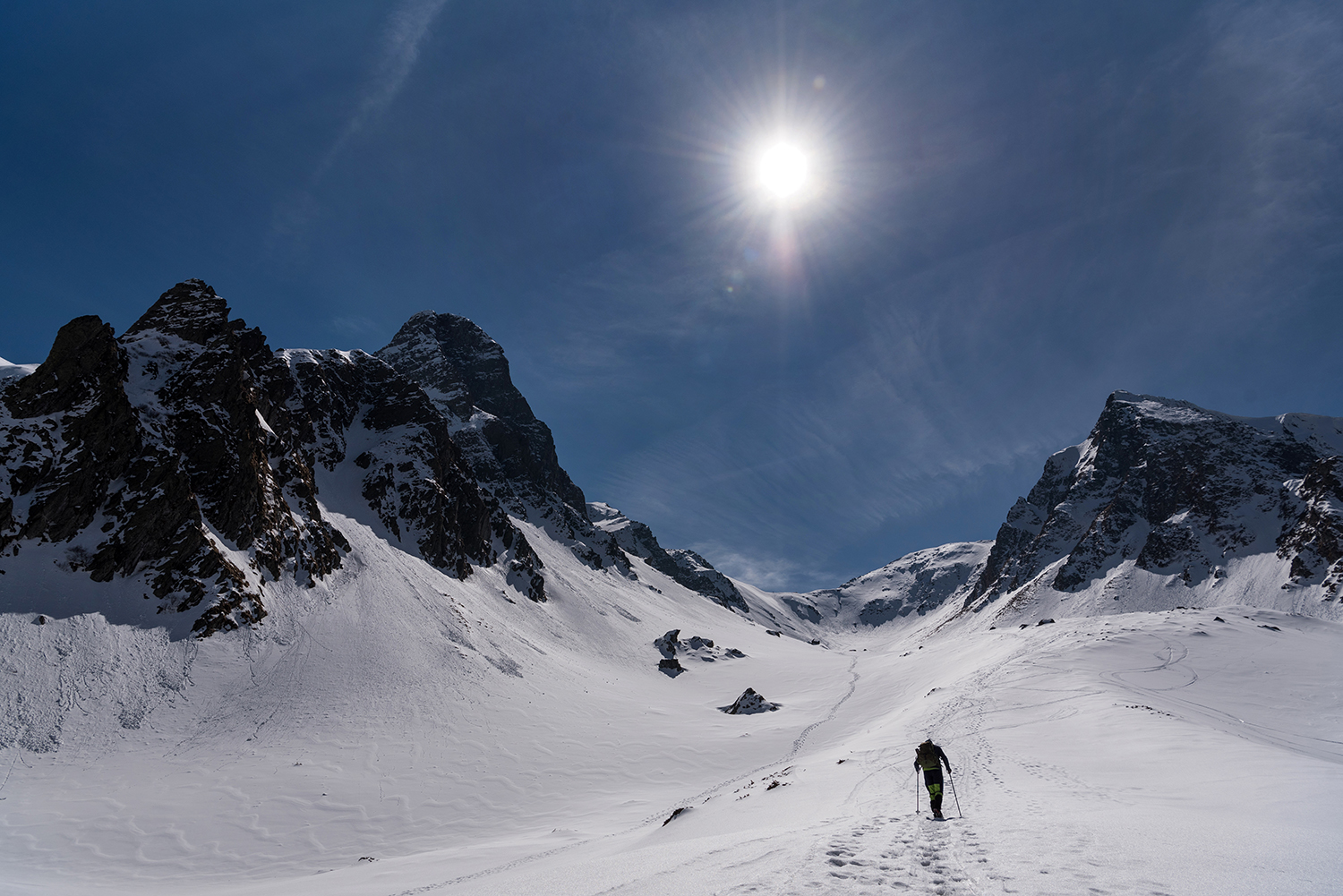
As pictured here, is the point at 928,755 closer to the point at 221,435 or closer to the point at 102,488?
the point at 102,488

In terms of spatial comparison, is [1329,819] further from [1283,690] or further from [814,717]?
[814,717]

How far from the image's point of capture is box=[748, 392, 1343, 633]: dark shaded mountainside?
102062 mm

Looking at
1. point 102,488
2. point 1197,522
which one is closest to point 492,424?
point 102,488

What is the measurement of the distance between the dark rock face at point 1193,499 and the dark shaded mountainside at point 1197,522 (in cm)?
29

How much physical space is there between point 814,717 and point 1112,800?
3250 centimetres

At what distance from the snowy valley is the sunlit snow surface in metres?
0.13

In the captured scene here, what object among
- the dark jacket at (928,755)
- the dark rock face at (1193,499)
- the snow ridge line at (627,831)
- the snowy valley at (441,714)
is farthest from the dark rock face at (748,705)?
the dark rock face at (1193,499)

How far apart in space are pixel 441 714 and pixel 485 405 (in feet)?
361

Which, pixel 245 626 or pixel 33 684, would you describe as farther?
pixel 245 626

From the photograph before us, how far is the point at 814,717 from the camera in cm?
4184

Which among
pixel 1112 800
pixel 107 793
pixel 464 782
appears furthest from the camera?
pixel 464 782

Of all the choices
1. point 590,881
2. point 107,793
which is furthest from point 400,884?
point 107,793

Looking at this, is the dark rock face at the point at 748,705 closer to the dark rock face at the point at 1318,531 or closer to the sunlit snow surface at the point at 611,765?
the sunlit snow surface at the point at 611,765

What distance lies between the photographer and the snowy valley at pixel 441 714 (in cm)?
1003
